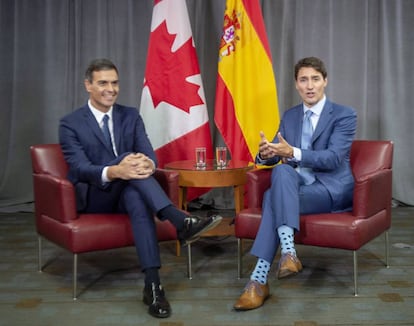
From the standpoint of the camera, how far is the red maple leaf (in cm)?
427

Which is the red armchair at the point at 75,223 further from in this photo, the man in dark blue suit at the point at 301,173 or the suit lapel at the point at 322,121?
the suit lapel at the point at 322,121

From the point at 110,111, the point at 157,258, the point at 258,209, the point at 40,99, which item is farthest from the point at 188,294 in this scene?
the point at 40,99

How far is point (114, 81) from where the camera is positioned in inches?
121

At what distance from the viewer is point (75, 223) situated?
2.82m

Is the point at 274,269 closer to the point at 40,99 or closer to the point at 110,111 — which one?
the point at 110,111

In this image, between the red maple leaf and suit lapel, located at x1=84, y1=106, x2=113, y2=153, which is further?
the red maple leaf

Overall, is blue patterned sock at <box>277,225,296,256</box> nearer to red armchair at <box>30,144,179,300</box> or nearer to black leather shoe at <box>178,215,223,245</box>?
black leather shoe at <box>178,215,223,245</box>

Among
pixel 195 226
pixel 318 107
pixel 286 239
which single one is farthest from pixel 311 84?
pixel 195 226

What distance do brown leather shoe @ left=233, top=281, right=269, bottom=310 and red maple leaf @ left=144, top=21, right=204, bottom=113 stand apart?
190 centimetres

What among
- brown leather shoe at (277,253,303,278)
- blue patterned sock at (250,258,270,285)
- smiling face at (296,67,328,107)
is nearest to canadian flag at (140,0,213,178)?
smiling face at (296,67,328,107)

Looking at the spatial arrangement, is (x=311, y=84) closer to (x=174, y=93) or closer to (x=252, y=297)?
(x=252, y=297)

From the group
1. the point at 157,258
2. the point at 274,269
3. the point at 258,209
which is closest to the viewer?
the point at 157,258

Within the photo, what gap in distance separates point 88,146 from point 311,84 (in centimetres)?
127

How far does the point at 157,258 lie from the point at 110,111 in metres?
0.93
